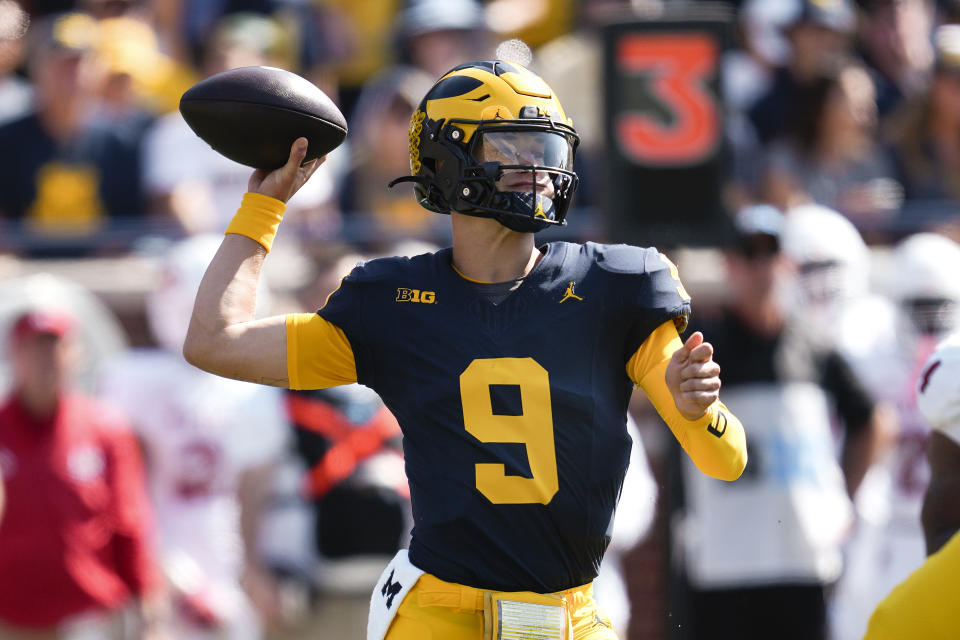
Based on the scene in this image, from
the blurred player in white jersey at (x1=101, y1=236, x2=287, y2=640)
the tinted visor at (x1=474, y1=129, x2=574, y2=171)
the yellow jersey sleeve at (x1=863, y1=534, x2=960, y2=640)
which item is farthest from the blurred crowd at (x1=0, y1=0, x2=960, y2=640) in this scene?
the yellow jersey sleeve at (x1=863, y1=534, x2=960, y2=640)

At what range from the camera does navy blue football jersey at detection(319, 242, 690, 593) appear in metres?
3.50

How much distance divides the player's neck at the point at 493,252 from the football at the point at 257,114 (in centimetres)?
44

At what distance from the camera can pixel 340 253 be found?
736 cm

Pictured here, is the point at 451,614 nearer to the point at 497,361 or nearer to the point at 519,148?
the point at 497,361

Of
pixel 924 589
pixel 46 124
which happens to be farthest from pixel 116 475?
pixel 924 589

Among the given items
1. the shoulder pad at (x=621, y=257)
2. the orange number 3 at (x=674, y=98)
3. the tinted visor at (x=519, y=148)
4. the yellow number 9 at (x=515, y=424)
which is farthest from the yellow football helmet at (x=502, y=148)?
the orange number 3 at (x=674, y=98)

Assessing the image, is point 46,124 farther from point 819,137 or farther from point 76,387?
point 819,137

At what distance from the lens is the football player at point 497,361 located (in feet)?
11.5

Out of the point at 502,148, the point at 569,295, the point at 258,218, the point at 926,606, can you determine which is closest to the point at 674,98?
the point at 502,148

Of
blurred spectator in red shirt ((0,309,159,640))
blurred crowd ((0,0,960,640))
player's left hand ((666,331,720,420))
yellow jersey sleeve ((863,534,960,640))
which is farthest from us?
blurred crowd ((0,0,960,640))

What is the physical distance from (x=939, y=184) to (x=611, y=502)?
568 cm

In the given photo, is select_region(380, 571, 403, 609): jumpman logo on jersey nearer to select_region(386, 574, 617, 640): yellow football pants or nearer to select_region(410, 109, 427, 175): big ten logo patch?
select_region(386, 574, 617, 640): yellow football pants

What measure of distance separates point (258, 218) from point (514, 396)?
0.77 meters

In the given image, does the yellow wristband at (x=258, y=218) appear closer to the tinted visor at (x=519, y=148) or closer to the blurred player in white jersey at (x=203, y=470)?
the tinted visor at (x=519, y=148)
